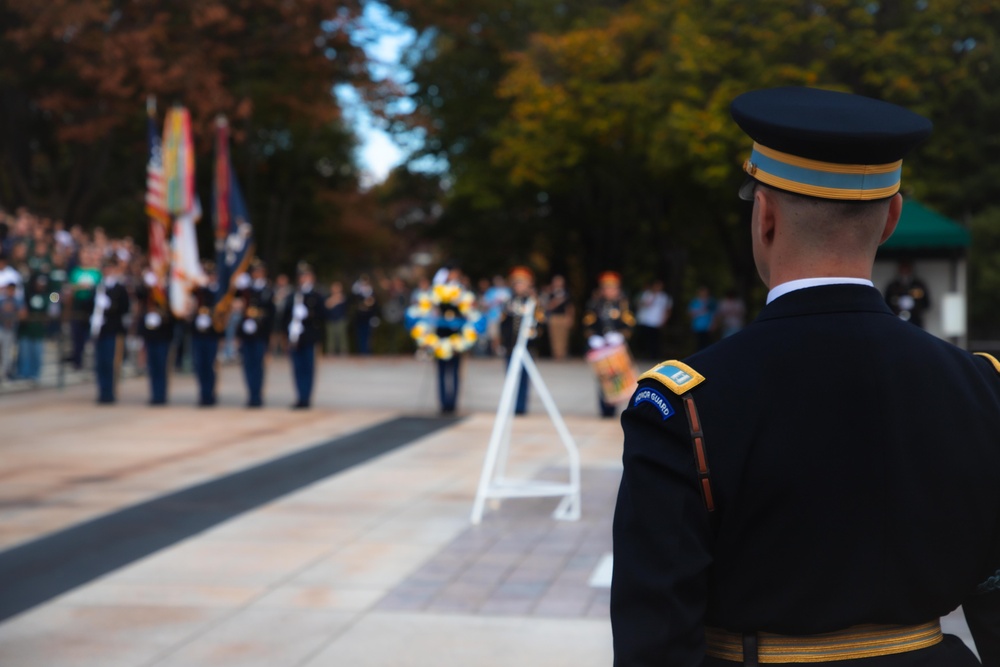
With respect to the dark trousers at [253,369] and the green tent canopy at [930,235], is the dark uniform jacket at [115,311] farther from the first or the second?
the green tent canopy at [930,235]

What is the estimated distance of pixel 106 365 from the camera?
17.6m

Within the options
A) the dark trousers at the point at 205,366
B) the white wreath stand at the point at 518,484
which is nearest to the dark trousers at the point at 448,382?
the dark trousers at the point at 205,366

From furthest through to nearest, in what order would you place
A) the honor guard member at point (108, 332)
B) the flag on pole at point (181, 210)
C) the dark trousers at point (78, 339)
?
the dark trousers at point (78, 339) → the flag on pole at point (181, 210) → the honor guard member at point (108, 332)

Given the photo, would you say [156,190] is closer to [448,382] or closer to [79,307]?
[79,307]

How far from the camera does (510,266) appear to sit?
3706cm

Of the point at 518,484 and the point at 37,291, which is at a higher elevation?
the point at 37,291

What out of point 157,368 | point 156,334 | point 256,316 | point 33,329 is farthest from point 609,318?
point 33,329

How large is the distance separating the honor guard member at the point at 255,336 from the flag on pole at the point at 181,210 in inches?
28.5

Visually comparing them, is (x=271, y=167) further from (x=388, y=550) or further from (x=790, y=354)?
(x=790, y=354)

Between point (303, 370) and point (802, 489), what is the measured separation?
51.2ft

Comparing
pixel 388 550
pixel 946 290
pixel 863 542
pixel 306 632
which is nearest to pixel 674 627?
pixel 863 542

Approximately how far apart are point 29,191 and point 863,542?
96.8 feet

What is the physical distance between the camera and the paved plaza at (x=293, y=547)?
6016 mm

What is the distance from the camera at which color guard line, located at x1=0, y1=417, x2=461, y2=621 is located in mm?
7289
